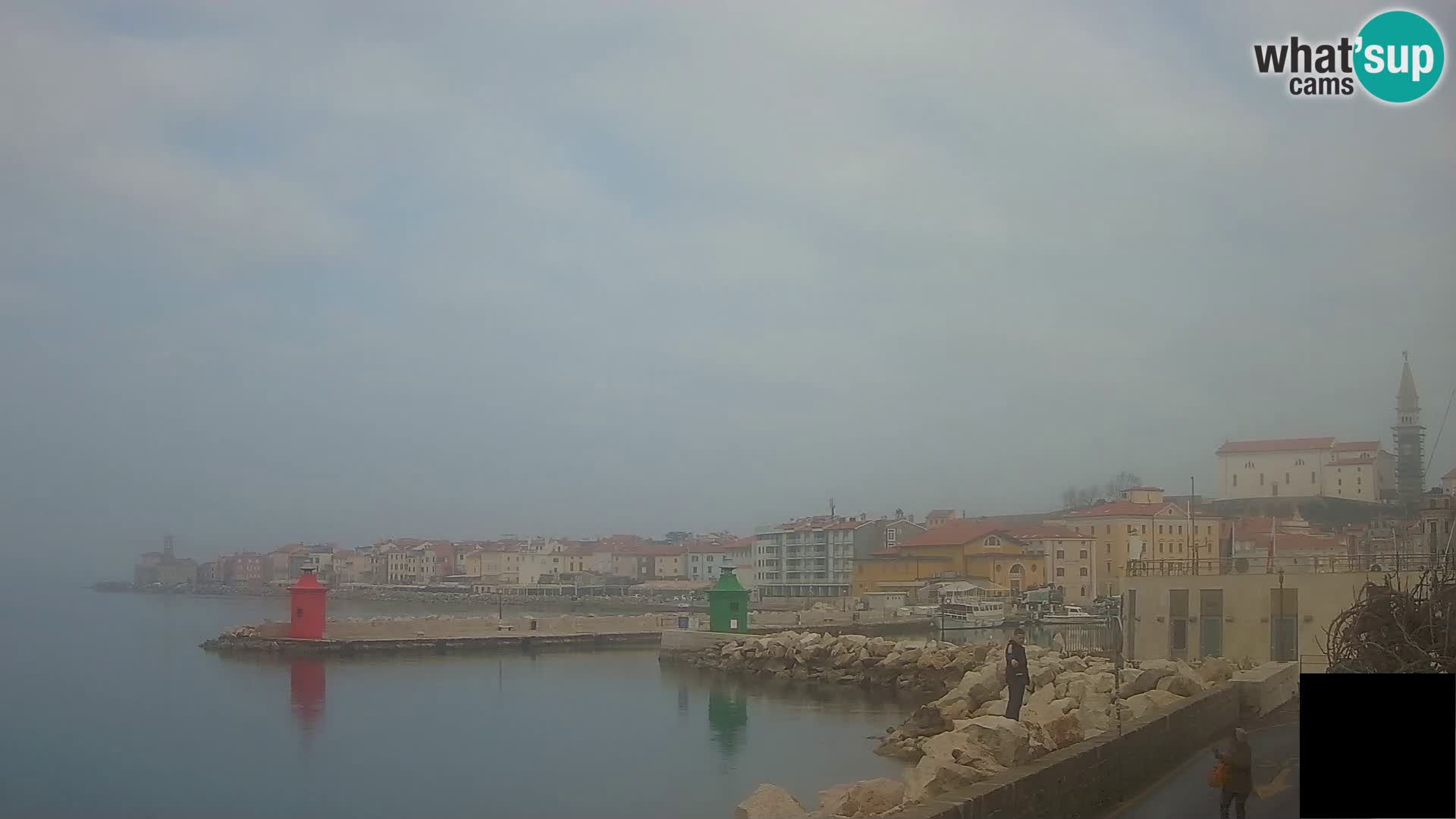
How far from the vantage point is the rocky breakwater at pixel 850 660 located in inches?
596

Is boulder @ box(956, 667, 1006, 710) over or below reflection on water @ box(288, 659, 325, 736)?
over

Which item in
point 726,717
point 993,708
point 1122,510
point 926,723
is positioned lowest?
point 726,717

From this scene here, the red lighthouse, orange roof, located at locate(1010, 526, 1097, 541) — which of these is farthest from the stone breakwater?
the red lighthouse

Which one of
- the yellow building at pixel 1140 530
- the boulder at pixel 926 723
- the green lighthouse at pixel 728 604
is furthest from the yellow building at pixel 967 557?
the green lighthouse at pixel 728 604

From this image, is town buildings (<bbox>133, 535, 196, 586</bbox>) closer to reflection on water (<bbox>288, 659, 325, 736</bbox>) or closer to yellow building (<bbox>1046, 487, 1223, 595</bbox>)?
reflection on water (<bbox>288, 659, 325, 736</bbox>)

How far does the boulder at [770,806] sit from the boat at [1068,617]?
515 cm

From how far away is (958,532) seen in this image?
34.4ft

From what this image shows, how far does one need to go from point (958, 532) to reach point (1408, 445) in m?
4.46

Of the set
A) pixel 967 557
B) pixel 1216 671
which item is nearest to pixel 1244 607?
pixel 1216 671

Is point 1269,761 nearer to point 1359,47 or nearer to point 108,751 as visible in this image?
point 1359,47

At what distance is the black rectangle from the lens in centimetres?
404

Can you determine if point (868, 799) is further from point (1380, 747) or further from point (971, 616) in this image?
point (971, 616)

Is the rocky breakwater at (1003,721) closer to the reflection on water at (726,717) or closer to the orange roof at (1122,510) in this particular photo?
the orange roof at (1122,510)

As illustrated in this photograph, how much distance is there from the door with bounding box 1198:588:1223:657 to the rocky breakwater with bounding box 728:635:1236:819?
41 centimetres
